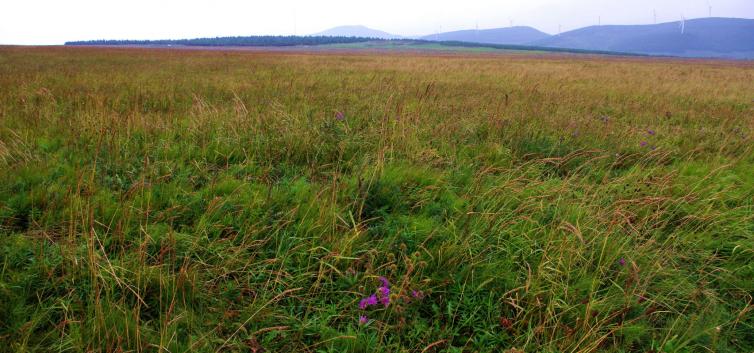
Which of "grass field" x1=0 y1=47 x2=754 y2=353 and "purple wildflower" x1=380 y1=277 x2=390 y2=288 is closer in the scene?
"grass field" x1=0 y1=47 x2=754 y2=353

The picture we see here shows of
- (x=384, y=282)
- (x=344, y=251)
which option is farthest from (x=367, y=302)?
(x=344, y=251)

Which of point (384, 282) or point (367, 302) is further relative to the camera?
point (384, 282)

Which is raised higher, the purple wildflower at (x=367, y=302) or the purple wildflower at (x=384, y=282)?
the purple wildflower at (x=384, y=282)

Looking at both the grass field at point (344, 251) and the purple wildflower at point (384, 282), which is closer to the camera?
the grass field at point (344, 251)

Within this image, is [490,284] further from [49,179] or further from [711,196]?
[49,179]

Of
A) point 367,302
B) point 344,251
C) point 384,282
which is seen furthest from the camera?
point 344,251

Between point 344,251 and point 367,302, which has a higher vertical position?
point 344,251

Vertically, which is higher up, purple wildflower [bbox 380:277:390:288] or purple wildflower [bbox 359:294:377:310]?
purple wildflower [bbox 380:277:390:288]

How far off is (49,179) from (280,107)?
11.2ft

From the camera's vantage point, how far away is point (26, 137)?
386 cm

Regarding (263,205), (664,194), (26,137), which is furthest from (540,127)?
(26,137)

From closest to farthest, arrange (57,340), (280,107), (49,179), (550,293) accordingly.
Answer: (57,340), (550,293), (49,179), (280,107)

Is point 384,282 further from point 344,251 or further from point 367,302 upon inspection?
point 344,251

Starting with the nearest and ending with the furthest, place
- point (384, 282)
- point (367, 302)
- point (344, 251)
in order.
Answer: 1. point (367, 302)
2. point (384, 282)
3. point (344, 251)
